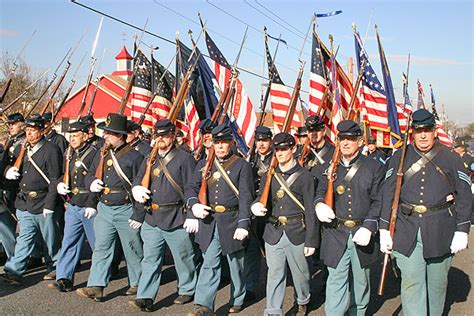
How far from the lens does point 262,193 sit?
554cm

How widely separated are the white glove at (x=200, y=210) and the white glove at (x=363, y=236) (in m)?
1.72

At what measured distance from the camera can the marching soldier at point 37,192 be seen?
695cm

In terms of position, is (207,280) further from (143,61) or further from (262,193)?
(143,61)

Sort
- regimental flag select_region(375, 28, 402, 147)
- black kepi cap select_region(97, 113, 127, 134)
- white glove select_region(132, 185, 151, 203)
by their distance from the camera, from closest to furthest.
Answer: white glove select_region(132, 185, 151, 203), black kepi cap select_region(97, 113, 127, 134), regimental flag select_region(375, 28, 402, 147)

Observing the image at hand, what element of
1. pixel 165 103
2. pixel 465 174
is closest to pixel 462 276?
pixel 465 174

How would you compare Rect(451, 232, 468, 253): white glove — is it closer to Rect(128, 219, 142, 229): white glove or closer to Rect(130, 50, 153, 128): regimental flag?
Rect(128, 219, 142, 229): white glove

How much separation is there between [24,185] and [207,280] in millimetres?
3195

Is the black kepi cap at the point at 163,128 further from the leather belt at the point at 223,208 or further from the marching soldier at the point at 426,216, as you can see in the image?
the marching soldier at the point at 426,216

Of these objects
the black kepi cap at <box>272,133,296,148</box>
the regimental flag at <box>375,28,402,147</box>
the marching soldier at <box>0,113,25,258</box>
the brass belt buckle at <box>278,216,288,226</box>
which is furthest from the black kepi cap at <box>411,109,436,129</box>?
the marching soldier at <box>0,113,25,258</box>

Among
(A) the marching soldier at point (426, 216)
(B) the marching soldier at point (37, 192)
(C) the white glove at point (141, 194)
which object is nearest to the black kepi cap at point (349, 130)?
(A) the marching soldier at point (426, 216)

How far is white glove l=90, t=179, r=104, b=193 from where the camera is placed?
6.39 metres

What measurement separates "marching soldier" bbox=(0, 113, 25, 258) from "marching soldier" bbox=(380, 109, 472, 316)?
5.26 meters

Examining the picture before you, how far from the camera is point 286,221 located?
548 cm

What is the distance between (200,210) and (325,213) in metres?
1.44
